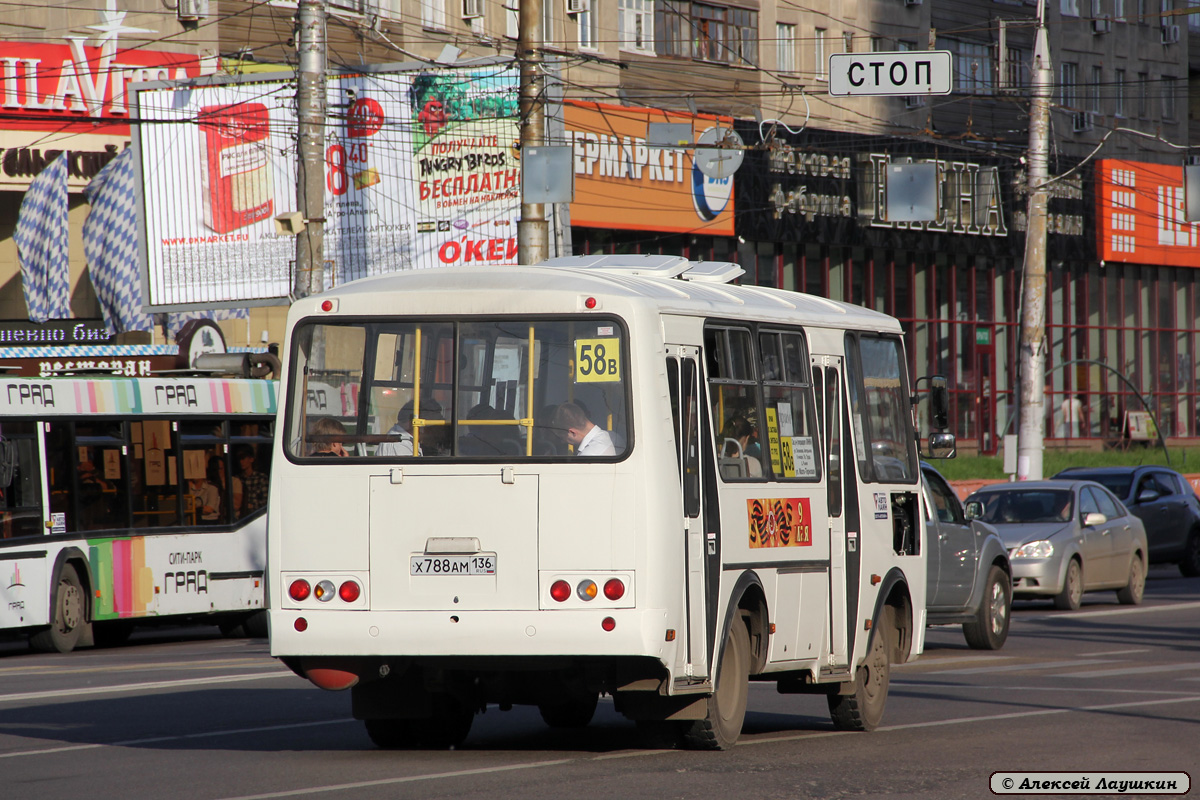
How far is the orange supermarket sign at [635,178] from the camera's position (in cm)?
3659

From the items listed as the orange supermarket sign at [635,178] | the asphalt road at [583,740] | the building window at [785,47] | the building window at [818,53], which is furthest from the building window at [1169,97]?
the asphalt road at [583,740]

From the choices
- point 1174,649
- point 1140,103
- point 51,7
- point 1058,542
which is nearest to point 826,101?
point 1140,103

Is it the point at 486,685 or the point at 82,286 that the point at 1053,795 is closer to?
the point at 486,685

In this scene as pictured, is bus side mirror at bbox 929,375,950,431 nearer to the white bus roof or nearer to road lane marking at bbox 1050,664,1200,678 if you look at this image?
the white bus roof

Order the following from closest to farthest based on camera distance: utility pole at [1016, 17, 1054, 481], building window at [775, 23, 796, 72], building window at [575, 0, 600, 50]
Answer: utility pole at [1016, 17, 1054, 481], building window at [575, 0, 600, 50], building window at [775, 23, 796, 72]

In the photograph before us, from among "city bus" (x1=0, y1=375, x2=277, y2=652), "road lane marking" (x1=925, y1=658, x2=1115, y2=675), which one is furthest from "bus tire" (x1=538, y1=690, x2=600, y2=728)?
"city bus" (x1=0, y1=375, x2=277, y2=652)

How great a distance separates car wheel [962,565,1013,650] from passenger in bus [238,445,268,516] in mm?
8343

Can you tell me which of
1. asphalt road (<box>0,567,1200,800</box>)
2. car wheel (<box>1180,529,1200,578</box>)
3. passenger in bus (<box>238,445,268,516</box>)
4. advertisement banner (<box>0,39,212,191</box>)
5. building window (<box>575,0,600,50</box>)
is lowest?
car wheel (<box>1180,529,1200,578</box>)

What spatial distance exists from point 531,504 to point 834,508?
2.62 m

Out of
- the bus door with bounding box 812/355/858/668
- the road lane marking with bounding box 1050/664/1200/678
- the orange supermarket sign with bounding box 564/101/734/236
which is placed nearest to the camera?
the bus door with bounding box 812/355/858/668

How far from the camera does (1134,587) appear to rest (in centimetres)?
2355

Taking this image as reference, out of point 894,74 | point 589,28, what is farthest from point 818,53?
point 894,74

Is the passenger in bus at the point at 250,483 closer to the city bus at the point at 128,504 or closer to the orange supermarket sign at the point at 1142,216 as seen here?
the city bus at the point at 128,504

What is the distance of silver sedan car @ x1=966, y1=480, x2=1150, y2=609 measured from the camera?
21906mm
